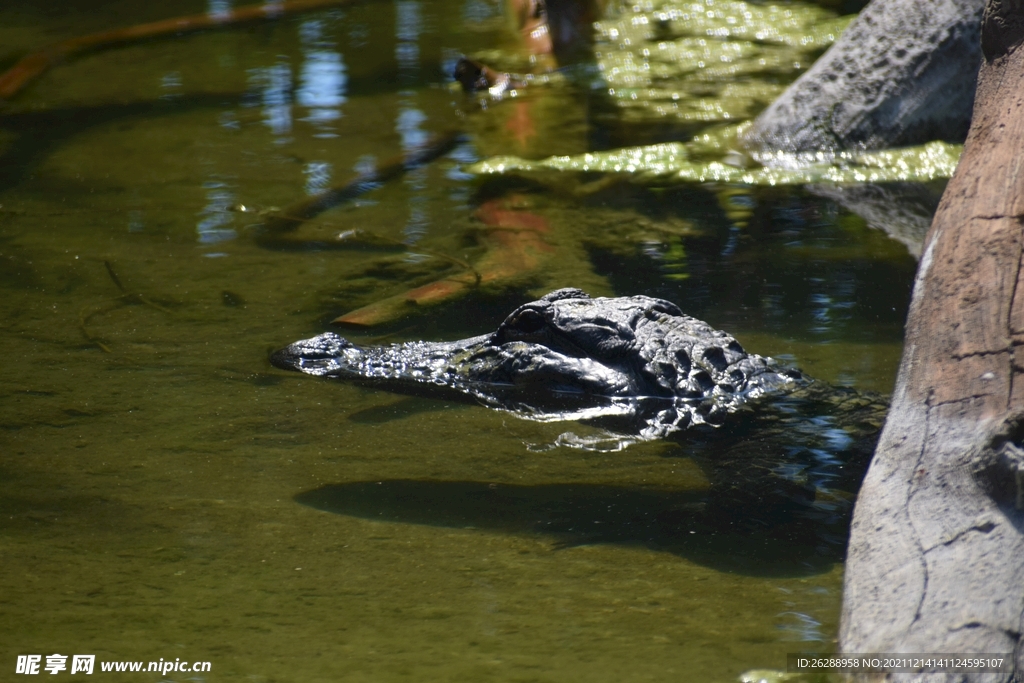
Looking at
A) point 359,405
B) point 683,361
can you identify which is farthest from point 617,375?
point 359,405

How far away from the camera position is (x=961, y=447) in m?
1.79

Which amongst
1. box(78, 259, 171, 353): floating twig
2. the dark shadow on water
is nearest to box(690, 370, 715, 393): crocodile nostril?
the dark shadow on water

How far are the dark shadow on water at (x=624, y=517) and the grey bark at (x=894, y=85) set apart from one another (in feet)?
13.7

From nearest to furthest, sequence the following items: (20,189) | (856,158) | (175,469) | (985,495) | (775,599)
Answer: (985,495), (775,599), (175,469), (20,189), (856,158)

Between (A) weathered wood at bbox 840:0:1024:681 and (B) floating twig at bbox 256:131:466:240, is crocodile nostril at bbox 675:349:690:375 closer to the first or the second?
(A) weathered wood at bbox 840:0:1024:681

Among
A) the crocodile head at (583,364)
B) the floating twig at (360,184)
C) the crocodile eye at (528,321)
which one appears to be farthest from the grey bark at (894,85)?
the crocodile eye at (528,321)

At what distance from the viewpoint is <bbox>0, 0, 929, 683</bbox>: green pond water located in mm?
2059

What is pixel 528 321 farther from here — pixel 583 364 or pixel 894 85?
pixel 894 85

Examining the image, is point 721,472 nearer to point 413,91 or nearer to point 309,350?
point 309,350

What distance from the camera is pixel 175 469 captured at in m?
2.81

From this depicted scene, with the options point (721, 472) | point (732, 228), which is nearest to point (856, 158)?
point (732, 228)

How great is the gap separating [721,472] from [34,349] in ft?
7.93

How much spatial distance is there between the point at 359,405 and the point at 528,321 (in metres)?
0.61

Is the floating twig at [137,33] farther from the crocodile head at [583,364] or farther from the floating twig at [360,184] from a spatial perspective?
the crocodile head at [583,364]
